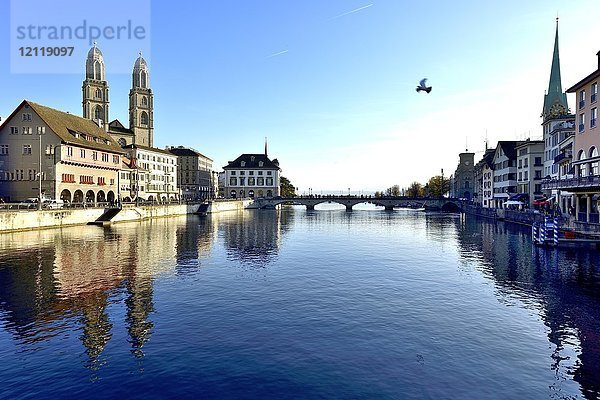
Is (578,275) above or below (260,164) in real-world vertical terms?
below

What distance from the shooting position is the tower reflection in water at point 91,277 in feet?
65.6

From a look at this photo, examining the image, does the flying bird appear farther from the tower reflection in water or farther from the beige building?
the beige building

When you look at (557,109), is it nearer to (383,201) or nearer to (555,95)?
(555,95)

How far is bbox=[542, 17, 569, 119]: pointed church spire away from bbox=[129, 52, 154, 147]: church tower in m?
152

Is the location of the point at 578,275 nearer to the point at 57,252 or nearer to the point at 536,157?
the point at 57,252

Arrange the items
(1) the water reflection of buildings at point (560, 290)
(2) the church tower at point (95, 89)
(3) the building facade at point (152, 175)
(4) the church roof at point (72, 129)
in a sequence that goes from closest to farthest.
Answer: (1) the water reflection of buildings at point (560, 290) < (4) the church roof at point (72, 129) < (3) the building facade at point (152, 175) < (2) the church tower at point (95, 89)

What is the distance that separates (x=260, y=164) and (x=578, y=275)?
16546cm

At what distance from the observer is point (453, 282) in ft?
105

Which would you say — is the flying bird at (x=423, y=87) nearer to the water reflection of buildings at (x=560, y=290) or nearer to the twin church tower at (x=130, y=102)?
the water reflection of buildings at (x=560, y=290)

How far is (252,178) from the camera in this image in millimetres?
192000

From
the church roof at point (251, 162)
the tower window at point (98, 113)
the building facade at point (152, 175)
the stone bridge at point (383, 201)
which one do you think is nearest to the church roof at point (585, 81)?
the stone bridge at point (383, 201)

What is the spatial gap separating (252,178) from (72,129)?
106073 millimetres

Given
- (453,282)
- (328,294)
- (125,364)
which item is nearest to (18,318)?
(125,364)

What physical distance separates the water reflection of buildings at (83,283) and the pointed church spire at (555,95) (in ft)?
322
